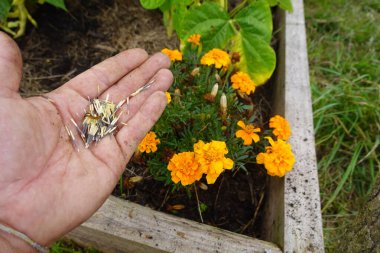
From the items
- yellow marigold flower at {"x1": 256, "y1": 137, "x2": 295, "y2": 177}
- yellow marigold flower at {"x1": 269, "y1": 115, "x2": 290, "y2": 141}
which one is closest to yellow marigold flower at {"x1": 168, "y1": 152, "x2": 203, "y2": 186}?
yellow marigold flower at {"x1": 256, "y1": 137, "x2": 295, "y2": 177}

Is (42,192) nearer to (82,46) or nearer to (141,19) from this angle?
(82,46)

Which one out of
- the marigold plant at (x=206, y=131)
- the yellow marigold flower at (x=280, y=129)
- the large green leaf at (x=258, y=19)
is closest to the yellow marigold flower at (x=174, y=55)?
the marigold plant at (x=206, y=131)

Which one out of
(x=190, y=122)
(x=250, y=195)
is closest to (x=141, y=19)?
(x=190, y=122)

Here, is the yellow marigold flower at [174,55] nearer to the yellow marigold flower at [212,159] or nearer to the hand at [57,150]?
the hand at [57,150]

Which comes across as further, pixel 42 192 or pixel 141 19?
pixel 141 19

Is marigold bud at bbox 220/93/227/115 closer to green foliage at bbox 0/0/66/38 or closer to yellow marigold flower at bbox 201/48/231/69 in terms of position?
yellow marigold flower at bbox 201/48/231/69

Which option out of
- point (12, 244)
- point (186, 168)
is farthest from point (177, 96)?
point (12, 244)

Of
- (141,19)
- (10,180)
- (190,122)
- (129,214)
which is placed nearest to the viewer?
(10,180)
